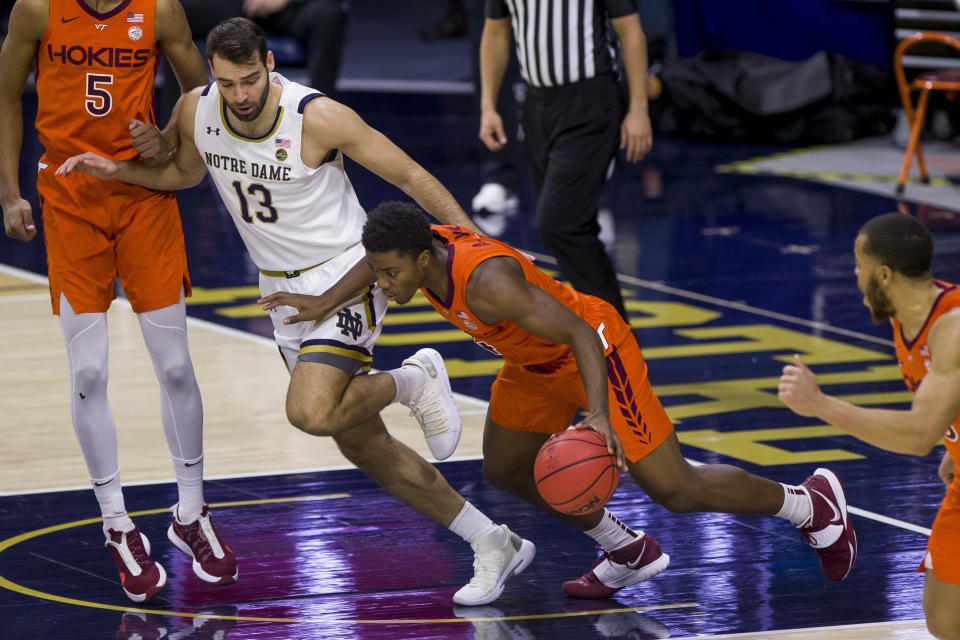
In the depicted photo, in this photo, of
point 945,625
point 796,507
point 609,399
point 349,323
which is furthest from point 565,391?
point 945,625

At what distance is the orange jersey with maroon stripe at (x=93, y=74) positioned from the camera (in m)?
4.85

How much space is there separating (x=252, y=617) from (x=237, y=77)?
1.57m

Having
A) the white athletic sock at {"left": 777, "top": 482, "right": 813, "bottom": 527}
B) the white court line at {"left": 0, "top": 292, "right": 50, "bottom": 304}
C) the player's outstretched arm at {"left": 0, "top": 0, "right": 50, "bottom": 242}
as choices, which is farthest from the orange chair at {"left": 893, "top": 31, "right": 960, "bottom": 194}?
the player's outstretched arm at {"left": 0, "top": 0, "right": 50, "bottom": 242}

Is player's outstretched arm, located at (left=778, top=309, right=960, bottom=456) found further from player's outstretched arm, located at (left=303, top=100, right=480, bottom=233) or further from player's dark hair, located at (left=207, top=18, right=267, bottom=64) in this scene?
player's dark hair, located at (left=207, top=18, right=267, bottom=64)

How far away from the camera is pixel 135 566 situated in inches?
191

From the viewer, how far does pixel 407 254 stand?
4418 millimetres

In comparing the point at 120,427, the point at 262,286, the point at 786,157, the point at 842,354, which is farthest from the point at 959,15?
the point at 262,286

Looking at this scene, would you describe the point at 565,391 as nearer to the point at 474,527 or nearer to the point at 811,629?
the point at 474,527

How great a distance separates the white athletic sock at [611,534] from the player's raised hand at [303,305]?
1.04 meters

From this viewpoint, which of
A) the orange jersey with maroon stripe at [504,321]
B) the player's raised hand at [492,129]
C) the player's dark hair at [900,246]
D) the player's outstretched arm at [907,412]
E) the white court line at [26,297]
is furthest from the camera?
the white court line at [26,297]

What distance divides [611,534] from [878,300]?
1222 mm

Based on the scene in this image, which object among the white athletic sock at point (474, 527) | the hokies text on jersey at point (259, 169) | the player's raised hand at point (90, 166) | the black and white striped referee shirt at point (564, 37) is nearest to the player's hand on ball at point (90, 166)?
the player's raised hand at point (90, 166)

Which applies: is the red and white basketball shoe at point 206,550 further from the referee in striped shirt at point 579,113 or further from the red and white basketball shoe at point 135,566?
the referee in striped shirt at point 579,113

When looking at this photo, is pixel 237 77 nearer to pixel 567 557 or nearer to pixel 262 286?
pixel 262 286
